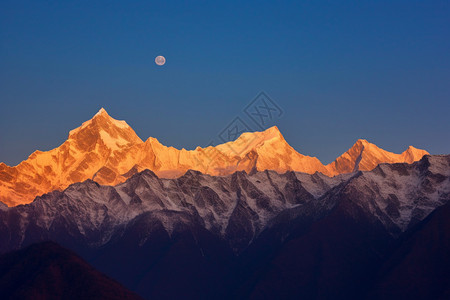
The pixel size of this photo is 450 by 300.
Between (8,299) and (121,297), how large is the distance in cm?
2685

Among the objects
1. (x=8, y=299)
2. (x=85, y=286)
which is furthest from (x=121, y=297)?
(x=8, y=299)

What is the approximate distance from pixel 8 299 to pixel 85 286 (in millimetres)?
18383

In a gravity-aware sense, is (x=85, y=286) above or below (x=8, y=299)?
above

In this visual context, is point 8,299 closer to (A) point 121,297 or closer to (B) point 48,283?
(B) point 48,283

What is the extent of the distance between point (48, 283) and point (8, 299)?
10214 millimetres

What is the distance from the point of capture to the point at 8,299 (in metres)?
194

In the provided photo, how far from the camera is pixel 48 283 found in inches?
7835

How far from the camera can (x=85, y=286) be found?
199 m

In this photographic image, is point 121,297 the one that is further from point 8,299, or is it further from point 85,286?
point 8,299

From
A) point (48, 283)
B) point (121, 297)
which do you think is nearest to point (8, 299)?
point (48, 283)

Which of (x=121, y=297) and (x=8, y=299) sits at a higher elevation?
(x=121, y=297)
